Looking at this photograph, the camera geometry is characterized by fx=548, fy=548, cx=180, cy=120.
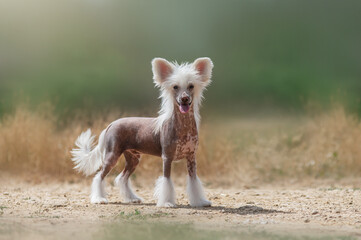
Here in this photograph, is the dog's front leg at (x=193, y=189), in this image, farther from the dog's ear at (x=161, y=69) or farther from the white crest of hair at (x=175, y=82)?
the dog's ear at (x=161, y=69)

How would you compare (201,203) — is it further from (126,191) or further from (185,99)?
(185,99)

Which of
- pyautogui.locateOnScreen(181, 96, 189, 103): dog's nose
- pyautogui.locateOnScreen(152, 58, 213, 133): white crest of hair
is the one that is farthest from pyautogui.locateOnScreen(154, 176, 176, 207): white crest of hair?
pyautogui.locateOnScreen(181, 96, 189, 103): dog's nose

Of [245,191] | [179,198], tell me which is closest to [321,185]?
[245,191]

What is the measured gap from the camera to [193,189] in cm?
845

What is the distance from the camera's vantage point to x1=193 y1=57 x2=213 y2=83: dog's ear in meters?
8.42

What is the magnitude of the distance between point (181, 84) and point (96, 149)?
6.97ft

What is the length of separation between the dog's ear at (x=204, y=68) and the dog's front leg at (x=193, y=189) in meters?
1.25

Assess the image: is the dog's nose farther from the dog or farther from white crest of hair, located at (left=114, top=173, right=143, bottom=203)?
white crest of hair, located at (left=114, top=173, right=143, bottom=203)

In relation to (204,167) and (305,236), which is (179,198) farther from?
(305,236)

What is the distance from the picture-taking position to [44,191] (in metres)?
11.2

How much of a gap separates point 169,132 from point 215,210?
4.43 ft

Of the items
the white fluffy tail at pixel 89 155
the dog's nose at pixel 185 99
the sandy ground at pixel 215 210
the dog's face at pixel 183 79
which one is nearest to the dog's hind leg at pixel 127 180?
the sandy ground at pixel 215 210

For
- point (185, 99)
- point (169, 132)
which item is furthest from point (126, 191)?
point (185, 99)

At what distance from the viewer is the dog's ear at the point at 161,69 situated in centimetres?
838
